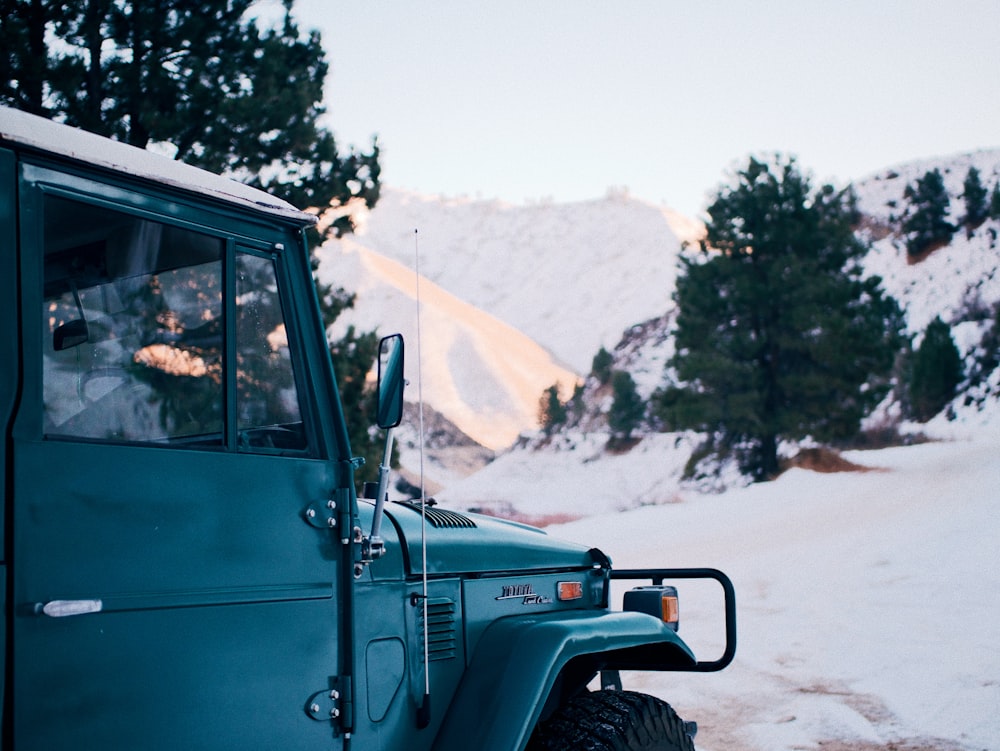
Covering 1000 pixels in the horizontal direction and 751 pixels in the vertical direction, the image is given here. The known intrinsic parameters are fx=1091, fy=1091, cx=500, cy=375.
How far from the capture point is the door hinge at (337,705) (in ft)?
9.58

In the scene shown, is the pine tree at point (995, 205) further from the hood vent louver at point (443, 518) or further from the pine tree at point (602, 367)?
the hood vent louver at point (443, 518)

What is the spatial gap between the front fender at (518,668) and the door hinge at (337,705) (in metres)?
0.41

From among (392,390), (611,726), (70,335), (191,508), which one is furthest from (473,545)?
(70,335)

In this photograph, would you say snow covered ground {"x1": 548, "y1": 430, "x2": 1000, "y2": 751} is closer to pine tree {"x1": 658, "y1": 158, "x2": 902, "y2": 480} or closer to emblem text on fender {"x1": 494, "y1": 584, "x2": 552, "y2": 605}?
emblem text on fender {"x1": 494, "y1": 584, "x2": 552, "y2": 605}

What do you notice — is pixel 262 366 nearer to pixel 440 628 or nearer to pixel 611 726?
pixel 440 628

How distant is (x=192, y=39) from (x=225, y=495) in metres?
14.0

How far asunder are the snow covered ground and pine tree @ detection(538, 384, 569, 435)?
26744 millimetres

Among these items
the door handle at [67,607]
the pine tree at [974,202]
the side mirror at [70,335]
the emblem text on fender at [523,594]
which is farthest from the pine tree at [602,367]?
the door handle at [67,607]

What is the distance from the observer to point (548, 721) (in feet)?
11.9

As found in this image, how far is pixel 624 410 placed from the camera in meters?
44.0

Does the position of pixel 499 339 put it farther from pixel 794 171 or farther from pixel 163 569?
pixel 163 569

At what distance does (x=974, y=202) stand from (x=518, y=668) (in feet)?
155

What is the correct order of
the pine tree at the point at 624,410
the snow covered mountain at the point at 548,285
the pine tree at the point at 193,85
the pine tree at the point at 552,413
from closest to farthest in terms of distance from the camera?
1. the pine tree at the point at 193,85
2. the snow covered mountain at the point at 548,285
3. the pine tree at the point at 624,410
4. the pine tree at the point at 552,413

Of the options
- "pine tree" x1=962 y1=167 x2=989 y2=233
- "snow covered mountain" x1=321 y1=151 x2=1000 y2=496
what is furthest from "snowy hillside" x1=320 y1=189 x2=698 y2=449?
"pine tree" x1=962 y1=167 x2=989 y2=233
